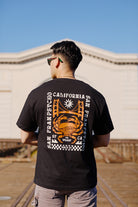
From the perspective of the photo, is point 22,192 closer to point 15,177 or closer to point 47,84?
point 15,177

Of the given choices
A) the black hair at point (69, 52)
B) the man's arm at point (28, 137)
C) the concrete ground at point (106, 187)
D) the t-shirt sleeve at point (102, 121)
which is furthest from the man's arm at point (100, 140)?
the concrete ground at point (106, 187)

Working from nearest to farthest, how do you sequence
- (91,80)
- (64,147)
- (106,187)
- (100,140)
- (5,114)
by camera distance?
(64,147) < (100,140) < (106,187) < (5,114) < (91,80)

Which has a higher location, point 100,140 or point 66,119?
point 66,119

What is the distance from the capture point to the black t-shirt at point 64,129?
166cm

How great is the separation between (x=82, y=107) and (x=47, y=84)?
0.96 feet

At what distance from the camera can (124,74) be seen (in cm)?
2867

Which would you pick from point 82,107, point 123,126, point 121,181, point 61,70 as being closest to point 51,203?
point 82,107

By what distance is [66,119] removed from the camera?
1712mm

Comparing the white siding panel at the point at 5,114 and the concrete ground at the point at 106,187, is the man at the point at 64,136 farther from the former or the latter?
the white siding panel at the point at 5,114

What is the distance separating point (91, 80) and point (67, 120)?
2772 centimetres

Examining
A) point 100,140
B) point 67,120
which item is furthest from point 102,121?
point 67,120

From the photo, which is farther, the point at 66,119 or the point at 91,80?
the point at 91,80

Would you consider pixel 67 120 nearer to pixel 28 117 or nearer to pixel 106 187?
pixel 28 117

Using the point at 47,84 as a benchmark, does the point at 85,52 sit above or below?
above
